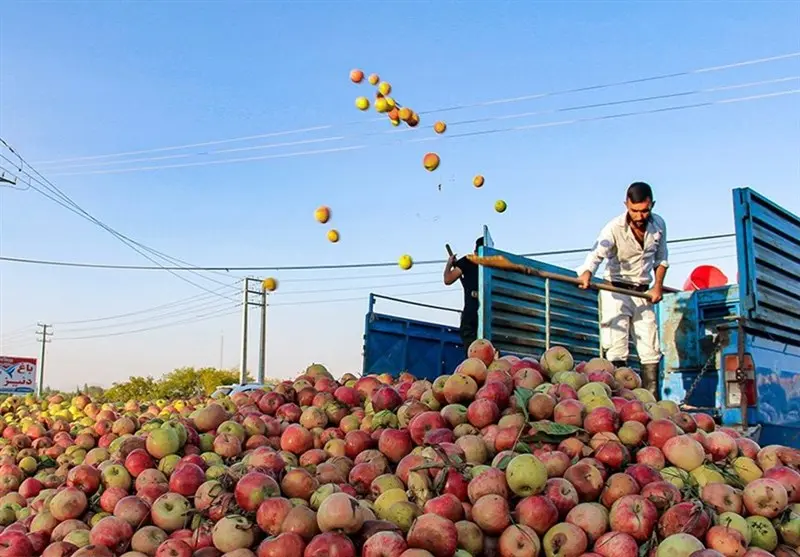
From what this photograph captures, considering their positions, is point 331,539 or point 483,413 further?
point 483,413

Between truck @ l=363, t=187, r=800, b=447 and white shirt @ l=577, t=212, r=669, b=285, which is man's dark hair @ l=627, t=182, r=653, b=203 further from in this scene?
truck @ l=363, t=187, r=800, b=447

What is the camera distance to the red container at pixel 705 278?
9.09m

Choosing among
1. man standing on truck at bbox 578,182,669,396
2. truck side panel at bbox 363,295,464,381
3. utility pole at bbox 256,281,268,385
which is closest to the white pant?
man standing on truck at bbox 578,182,669,396

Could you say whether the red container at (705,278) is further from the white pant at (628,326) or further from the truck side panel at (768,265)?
the white pant at (628,326)

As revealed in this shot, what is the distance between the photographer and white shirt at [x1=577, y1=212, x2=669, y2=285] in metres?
6.91

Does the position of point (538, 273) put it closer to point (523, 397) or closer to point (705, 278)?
point (523, 397)

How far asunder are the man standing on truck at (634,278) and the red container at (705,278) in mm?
2317

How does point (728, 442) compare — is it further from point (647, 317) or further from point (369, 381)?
point (647, 317)

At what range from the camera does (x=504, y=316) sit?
7691 mm

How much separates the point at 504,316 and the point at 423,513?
4717 millimetres

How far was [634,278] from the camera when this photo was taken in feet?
23.1

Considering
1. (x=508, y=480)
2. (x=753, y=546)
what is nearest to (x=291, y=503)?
(x=508, y=480)

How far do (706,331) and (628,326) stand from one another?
1233 mm

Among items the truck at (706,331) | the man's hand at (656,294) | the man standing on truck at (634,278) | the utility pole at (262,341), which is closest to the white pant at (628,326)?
the man standing on truck at (634,278)
